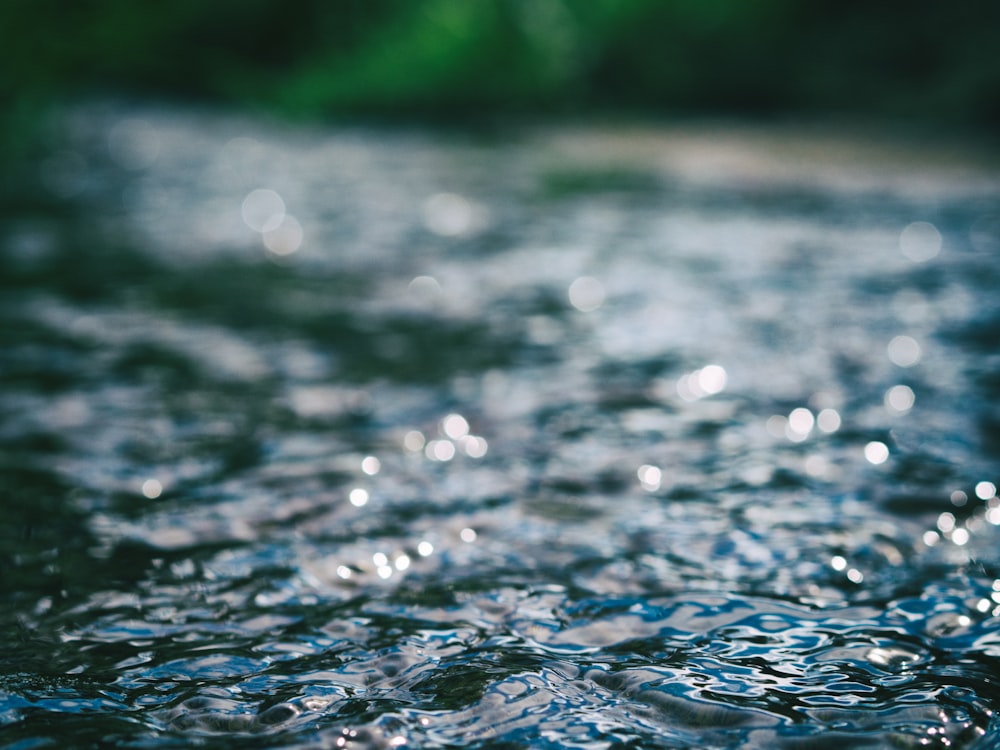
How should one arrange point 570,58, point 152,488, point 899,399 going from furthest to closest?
1. point 570,58
2. point 899,399
3. point 152,488

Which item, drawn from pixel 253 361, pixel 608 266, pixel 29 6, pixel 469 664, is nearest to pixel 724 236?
pixel 608 266

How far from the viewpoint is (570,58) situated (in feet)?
52.1

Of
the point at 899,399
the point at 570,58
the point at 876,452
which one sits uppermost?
the point at 570,58

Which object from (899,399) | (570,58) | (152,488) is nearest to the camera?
(152,488)

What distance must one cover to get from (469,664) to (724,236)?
4513mm

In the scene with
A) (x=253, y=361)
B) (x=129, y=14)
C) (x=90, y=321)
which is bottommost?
(x=253, y=361)

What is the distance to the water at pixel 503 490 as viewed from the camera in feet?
5.47

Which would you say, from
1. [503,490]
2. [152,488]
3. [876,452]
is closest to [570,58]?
[876,452]

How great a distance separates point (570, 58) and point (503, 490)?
560 inches

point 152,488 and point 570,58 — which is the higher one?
point 570,58

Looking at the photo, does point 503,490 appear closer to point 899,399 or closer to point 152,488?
point 152,488

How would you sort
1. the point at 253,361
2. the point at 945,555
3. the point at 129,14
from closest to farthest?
the point at 945,555
the point at 253,361
the point at 129,14

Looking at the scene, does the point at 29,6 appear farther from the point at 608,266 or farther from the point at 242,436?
the point at 242,436

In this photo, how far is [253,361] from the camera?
3676 millimetres
